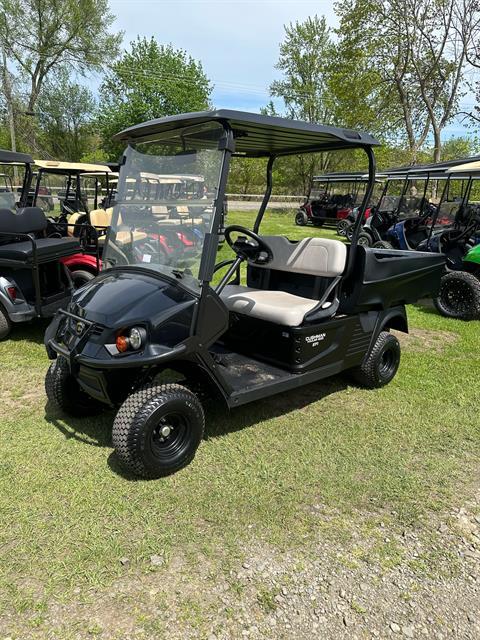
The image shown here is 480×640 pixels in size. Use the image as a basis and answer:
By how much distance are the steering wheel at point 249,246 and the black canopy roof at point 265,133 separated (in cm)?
65

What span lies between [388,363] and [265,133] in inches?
86.3

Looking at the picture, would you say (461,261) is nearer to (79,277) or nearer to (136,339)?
(79,277)

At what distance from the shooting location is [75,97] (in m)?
32.4

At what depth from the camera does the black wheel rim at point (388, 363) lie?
419cm

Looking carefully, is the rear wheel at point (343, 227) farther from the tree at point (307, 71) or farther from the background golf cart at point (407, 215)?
the tree at point (307, 71)

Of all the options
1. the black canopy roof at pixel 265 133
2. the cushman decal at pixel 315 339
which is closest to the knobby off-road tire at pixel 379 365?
the cushman decal at pixel 315 339

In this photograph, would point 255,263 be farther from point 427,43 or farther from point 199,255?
point 427,43

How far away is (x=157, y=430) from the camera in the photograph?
108 inches

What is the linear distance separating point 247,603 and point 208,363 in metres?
1.27

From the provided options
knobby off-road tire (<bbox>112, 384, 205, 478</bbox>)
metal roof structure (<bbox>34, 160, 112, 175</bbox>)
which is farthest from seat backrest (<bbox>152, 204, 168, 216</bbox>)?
metal roof structure (<bbox>34, 160, 112, 175</bbox>)

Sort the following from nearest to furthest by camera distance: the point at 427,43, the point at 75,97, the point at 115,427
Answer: the point at 115,427 → the point at 427,43 → the point at 75,97

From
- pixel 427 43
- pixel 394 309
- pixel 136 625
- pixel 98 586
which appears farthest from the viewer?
pixel 427 43

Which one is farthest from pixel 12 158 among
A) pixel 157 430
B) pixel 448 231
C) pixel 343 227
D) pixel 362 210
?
pixel 343 227

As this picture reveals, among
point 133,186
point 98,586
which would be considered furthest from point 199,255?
point 98,586
